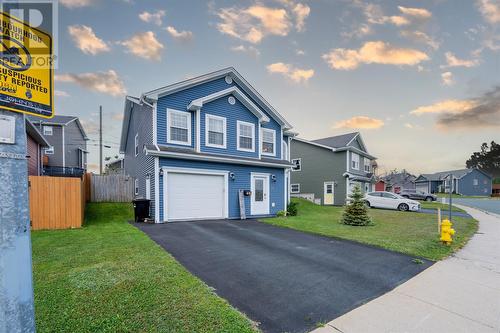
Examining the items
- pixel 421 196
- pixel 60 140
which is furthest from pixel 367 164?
pixel 60 140

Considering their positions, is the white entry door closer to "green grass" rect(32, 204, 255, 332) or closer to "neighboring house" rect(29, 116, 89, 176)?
"green grass" rect(32, 204, 255, 332)

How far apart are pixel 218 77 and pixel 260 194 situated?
23.6ft

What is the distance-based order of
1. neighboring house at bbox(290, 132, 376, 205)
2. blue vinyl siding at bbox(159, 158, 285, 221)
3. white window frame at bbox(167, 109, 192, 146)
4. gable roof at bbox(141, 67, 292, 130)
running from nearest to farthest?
gable roof at bbox(141, 67, 292, 130), blue vinyl siding at bbox(159, 158, 285, 221), white window frame at bbox(167, 109, 192, 146), neighboring house at bbox(290, 132, 376, 205)

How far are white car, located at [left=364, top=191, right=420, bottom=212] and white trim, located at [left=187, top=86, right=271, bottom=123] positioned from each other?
1291 centimetres

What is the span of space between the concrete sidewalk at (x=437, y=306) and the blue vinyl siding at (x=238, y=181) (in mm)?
9300

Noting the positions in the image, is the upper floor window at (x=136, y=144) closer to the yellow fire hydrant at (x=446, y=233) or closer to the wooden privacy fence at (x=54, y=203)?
the wooden privacy fence at (x=54, y=203)

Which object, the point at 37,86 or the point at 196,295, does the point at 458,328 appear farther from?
the point at 37,86

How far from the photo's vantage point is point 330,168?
25.5m

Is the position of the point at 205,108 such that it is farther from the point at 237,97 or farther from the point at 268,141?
the point at 268,141

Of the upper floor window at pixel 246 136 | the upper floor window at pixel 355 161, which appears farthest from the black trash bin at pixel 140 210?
the upper floor window at pixel 355 161

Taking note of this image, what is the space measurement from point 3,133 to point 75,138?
34862 millimetres

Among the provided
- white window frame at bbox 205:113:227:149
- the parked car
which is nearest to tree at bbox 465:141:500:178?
the parked car

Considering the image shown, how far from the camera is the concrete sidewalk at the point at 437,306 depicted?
310cm

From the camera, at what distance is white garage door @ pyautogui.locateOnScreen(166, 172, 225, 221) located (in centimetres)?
1130
